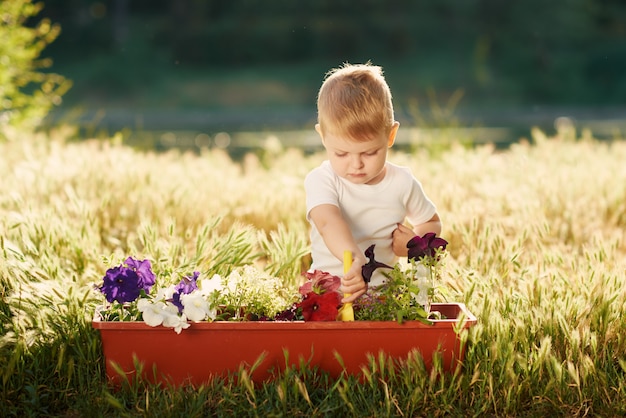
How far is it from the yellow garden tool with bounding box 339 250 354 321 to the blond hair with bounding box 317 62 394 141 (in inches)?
18.0

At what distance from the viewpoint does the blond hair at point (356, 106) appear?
3.48 metres

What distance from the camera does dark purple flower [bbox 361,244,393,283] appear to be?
3467 millimetres

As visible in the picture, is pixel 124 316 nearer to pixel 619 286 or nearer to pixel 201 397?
pixel 201 397

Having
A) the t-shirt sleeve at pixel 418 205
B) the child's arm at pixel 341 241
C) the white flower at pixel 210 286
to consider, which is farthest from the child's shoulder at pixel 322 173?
the white flower at pixel 210 286

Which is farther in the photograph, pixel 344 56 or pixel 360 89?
pixel 344 56

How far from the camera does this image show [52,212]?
16.5ft

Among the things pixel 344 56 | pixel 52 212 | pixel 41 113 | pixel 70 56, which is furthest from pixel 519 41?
pixel 52 212

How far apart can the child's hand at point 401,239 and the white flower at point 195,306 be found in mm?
827

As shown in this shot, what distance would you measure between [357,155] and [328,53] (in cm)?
2778

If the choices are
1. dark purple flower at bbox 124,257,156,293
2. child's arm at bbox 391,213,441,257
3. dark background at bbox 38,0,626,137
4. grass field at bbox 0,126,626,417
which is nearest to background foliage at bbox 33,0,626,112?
dark background at bbox 38,0,626,137

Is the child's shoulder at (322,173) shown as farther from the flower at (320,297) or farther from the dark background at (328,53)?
the dark background at (328,53)

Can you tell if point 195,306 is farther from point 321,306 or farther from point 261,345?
point 321,306

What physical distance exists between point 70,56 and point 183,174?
25.0 metres

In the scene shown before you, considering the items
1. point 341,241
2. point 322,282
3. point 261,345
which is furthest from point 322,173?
point 261,345
